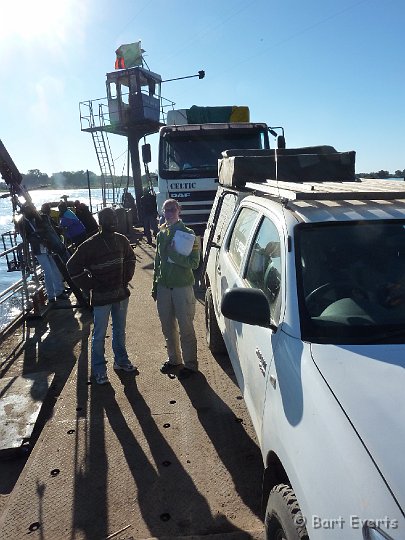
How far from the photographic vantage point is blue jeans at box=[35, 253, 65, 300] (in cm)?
755

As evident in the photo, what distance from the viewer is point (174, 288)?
14.1 feet

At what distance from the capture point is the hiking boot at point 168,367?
4.54m

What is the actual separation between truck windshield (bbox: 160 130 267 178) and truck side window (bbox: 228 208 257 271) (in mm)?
5510

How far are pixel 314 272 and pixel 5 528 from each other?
7.93ft

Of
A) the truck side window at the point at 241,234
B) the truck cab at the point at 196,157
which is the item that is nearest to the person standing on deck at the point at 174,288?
the truck side window at the point at 241,234

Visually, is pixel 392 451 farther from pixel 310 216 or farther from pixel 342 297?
pixel 310 216

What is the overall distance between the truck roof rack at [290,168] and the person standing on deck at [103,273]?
1.44m

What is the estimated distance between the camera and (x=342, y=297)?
2283 mm

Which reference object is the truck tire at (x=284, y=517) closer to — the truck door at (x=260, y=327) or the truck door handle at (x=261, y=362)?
the truck door at (x=260, y=327)

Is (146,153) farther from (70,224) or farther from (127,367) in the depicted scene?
(127,367)

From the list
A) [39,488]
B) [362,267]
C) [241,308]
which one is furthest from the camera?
[39,488]

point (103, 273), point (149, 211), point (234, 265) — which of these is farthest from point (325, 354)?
point (149, 211)

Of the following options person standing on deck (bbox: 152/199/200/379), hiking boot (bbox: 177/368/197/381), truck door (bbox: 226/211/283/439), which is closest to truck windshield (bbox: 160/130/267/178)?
person standing on deck (bbox: 152/199/200/379)

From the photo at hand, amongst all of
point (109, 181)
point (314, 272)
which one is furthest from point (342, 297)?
point (109, 181)
